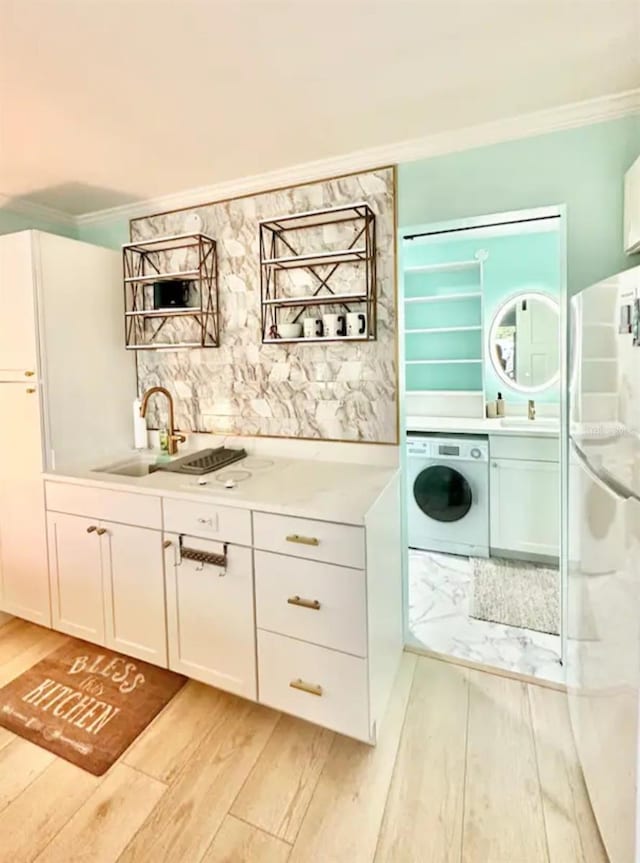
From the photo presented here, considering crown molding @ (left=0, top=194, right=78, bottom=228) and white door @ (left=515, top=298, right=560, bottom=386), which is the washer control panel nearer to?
white door @ (left=515, top=298, right=560, bottom=386)

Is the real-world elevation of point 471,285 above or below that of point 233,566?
above

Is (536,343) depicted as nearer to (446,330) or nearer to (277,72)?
(446,330)

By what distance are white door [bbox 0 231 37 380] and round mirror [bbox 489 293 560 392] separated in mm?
3064

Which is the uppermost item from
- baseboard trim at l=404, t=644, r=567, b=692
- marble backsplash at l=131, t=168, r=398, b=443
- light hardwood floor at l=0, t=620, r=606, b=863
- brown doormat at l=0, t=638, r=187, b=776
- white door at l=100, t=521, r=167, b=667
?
marble backsplash at l=131, t=168, r=398, b=443

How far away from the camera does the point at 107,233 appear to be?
2.74 meters

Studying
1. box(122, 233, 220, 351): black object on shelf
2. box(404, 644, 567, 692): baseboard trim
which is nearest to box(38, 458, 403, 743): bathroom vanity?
box(404, 644, 567, 692): baseboard trim

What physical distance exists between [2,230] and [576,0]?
2774 mm

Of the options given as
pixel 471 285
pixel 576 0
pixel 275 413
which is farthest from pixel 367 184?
pixel 471 285

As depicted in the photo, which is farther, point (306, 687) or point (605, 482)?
point (306, 687)

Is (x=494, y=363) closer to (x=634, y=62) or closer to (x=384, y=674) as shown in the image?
(x=634, y=62)

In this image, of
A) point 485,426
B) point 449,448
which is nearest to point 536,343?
point 485,426

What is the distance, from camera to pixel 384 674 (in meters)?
1.77

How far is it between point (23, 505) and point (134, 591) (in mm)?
799

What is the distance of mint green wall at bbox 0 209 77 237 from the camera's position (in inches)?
98.0
